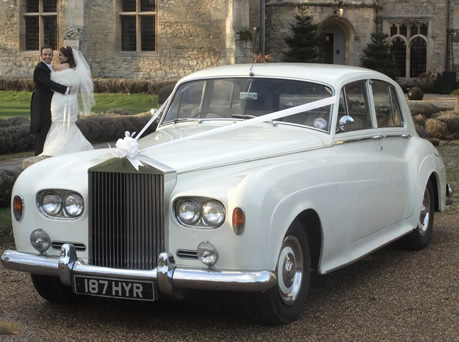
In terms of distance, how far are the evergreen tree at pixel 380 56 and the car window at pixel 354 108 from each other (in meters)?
26.4

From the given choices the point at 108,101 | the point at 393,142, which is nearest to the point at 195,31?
the point at 108,101

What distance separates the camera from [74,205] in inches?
209

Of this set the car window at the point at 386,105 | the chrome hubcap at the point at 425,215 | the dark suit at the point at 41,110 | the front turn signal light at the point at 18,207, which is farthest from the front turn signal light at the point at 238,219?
the dark suit at the point at 41,110

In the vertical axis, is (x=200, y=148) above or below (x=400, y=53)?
below

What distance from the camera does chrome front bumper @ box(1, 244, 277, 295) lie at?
190 inches

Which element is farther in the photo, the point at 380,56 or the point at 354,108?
the point at 380,56

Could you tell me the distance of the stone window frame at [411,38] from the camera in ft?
116

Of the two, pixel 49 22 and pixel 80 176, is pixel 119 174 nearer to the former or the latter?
pixel 80 176

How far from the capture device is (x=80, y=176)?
17.5ft

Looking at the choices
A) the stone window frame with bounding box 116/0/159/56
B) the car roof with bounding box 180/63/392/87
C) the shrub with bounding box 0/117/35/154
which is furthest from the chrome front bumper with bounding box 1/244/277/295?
the stone window frame with bounding box 116/0/159/56

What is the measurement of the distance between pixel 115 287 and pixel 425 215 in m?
3.66

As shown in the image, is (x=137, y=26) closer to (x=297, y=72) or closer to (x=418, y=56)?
(x=418, y=56)

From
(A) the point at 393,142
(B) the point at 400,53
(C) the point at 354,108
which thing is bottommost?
(A) the point at 393,142

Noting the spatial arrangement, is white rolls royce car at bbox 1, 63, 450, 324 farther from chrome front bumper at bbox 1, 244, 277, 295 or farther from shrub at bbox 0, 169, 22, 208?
shrub at bbox 0, 169, 22, 208
